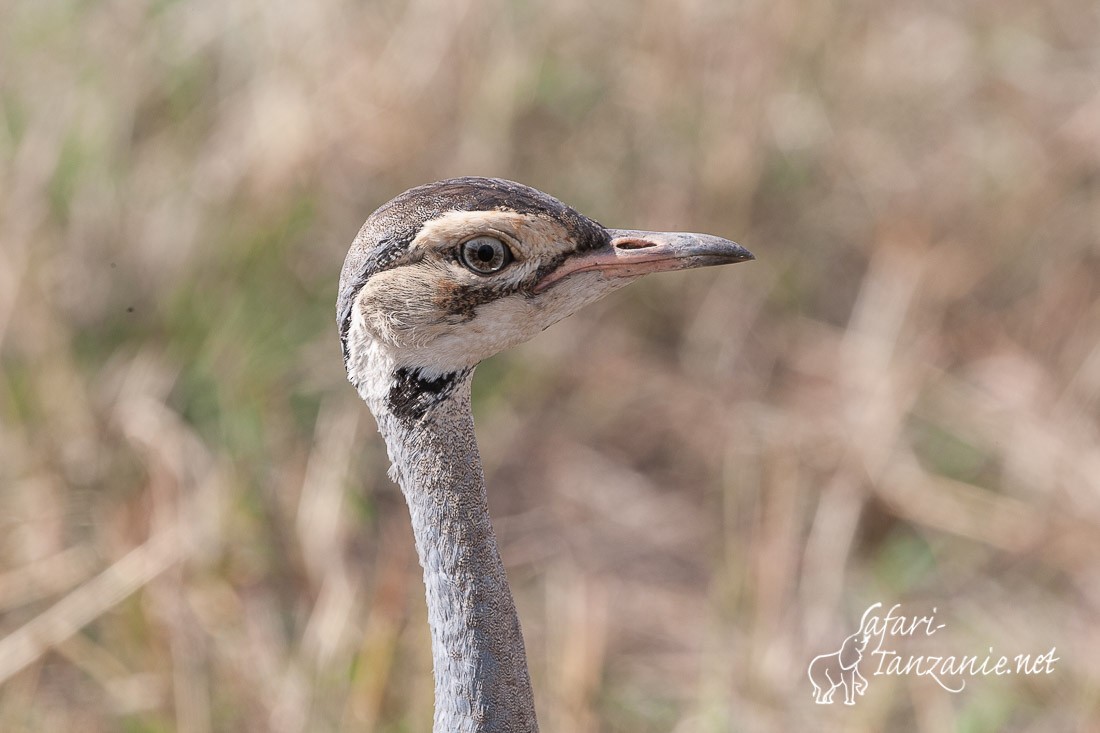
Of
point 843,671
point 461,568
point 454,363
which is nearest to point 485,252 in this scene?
point 454,363

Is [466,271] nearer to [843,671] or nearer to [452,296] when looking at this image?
[452,296]

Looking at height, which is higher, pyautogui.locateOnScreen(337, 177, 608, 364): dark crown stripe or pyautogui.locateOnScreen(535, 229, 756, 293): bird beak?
pyautogui.locateOnScreen(337, 177, 608, 364): dark crown stripe

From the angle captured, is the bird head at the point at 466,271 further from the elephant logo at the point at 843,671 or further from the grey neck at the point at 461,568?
the elephant logo at the point at 843,671

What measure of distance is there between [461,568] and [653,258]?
1.70 ft

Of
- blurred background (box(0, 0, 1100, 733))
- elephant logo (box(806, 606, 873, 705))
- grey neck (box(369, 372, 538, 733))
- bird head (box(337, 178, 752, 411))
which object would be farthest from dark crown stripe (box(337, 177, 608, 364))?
elephant logo (box(806, 606, 873, 705))

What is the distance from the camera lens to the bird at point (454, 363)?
6.03ft

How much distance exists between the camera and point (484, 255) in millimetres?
1854

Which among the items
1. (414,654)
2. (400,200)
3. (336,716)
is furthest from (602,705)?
(400,200)

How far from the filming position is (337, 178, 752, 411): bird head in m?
1.84

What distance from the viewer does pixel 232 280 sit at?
4.02m

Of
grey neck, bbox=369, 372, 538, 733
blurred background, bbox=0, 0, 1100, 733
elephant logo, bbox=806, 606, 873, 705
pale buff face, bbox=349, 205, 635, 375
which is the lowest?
elephant logo, bbox=806, 606, 873, 705

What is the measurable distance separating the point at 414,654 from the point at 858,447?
5.08ft

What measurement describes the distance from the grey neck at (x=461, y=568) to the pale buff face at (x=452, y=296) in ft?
0.19

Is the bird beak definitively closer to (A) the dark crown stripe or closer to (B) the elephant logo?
(A) the dark crown stripe
